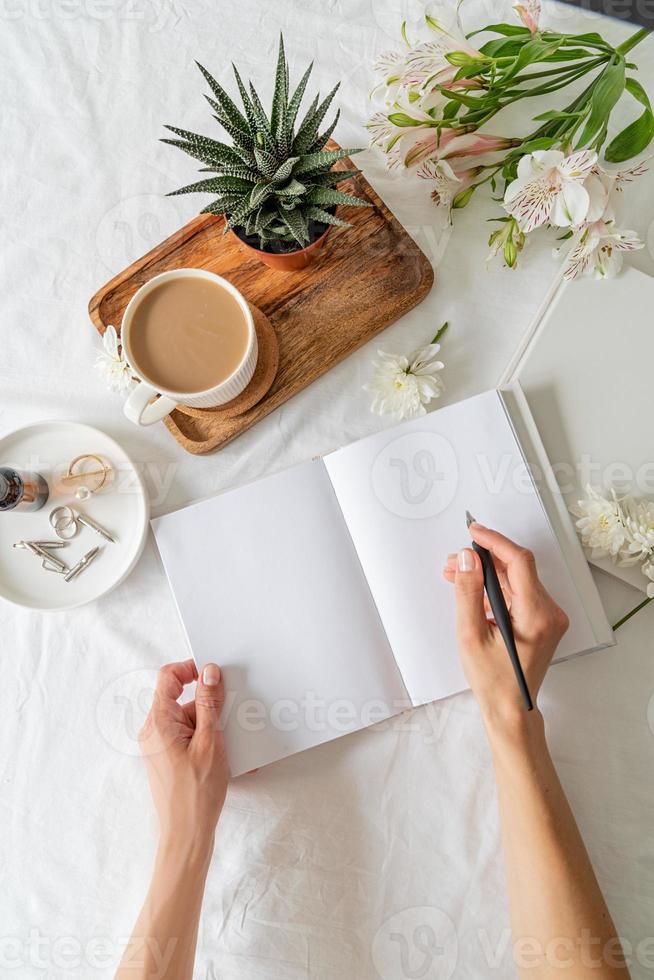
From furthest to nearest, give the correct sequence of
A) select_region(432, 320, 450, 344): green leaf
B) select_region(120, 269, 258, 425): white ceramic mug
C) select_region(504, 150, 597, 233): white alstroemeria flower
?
select_region(432, 320, 450, 344): green leaf < select_region(120, 269, 258, 425): white ceramic mug < select_region(504, 150, 597, 233): white alstroemeria flower

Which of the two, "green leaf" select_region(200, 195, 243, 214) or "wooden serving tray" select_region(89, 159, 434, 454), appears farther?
"wooden serving tray" select_region(89, 159, 434, 454)

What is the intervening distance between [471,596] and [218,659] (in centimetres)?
30

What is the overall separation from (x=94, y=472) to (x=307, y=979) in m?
0.63

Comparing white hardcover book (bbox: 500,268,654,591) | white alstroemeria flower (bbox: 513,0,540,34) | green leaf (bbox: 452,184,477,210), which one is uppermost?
white alstroemeria flower (bbox: 513,0,540,34)

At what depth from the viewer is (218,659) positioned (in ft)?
2.67

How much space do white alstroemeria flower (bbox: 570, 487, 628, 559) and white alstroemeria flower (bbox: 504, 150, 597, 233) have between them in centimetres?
29

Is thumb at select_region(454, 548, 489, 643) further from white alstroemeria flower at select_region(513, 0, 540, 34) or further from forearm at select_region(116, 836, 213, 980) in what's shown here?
white alstroemeria flower at select_region(513, 0, 540, 34)

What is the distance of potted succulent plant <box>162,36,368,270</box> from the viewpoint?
674 mm

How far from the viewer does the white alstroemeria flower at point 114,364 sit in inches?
32.3

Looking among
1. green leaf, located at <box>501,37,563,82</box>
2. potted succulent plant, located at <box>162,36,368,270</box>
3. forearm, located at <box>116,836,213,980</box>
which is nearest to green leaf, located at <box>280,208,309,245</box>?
potted succulent plant, located at <box>162,36,368,270</box>

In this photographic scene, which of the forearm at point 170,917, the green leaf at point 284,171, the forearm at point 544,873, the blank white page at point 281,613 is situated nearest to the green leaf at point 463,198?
the green leaf at point 284,171

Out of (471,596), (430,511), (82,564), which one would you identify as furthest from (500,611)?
(82,564)

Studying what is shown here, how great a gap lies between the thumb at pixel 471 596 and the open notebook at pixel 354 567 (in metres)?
0.04

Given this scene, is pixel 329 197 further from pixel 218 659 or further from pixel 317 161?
pixel 218 659
